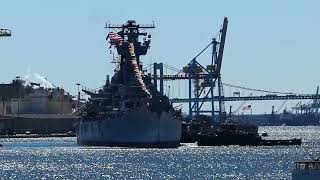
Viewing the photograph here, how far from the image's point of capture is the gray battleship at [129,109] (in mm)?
160375

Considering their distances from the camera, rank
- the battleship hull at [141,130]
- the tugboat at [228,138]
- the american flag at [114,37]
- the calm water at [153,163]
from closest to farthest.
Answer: the calm water at [153,163] → the battleship hull at [141,130] → the tugboat at [228,138] → the american flag at [114,37]

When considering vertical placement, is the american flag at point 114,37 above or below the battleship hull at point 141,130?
above

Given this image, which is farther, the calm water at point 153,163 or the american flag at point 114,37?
the american flag at point 114,37

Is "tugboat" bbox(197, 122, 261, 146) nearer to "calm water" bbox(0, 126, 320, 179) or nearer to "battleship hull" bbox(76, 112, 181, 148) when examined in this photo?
"calm water" bbox(0, 126, 320, 179)

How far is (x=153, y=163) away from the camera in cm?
12400

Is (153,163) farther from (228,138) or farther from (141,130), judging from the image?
(228,138)

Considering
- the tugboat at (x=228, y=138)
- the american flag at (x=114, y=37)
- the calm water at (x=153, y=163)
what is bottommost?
the calm water at (x=153, y=163)

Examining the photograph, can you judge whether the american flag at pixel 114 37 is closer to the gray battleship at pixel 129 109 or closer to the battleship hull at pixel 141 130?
the gray battleship at pixel 129 109

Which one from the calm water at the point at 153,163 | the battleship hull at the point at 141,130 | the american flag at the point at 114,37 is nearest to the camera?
the calm water at the point at 153,163

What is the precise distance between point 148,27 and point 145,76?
712 centimetres

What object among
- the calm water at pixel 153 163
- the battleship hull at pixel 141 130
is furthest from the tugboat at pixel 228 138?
the battleship hull at pixel 141 130

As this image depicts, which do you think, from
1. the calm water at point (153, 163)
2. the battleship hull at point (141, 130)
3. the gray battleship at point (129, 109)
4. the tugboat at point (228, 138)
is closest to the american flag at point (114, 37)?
the gray battleship at point (129, 109)

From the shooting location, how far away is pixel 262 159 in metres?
131

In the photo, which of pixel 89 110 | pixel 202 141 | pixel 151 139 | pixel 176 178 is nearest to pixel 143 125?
pixel 151 139
